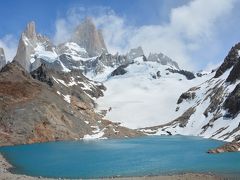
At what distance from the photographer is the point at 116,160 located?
10725 cm

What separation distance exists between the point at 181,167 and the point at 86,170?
19.5m

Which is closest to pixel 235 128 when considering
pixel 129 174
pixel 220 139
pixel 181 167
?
pixel 220 139

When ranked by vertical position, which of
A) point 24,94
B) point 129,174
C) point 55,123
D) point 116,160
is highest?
point 24,94

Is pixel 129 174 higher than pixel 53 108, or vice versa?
pixel 53 108

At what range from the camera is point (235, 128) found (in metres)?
171

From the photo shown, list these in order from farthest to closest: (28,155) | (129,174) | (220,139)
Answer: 1. (220,139)
2. (28,155)
3. (129,174)

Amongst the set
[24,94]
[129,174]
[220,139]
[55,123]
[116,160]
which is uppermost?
[24,94]

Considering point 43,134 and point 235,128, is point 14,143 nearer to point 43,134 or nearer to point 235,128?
point 43,134

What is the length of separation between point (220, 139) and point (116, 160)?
256 feet

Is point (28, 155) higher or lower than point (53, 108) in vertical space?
lower

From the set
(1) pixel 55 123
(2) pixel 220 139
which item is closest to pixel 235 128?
(2) pixel 220 139

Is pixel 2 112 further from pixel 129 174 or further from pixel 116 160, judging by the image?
pixel 129 174

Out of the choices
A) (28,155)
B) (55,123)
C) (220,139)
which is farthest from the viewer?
(55,123)

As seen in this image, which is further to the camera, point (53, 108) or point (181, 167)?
point (53, 108)
